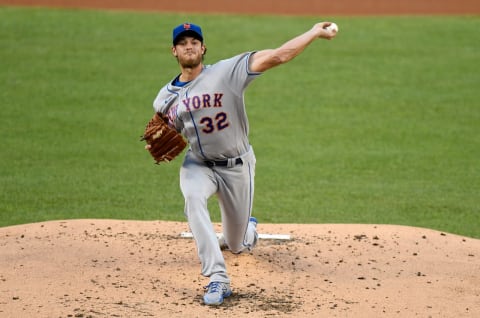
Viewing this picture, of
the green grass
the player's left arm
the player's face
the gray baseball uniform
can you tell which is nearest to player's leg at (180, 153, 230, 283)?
the gray baseball uniform

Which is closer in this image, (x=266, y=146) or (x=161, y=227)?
(x=161, y=227)

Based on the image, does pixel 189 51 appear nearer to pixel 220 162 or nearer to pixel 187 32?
pixel 187 32

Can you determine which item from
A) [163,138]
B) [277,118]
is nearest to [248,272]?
[163,138]

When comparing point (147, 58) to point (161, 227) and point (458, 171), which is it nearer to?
point (458, 171)

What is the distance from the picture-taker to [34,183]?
9711 mm

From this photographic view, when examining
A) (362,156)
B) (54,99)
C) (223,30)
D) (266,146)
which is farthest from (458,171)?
(223,30)

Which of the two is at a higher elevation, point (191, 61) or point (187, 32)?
point (187, 32)

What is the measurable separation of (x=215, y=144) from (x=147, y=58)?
28.3ft

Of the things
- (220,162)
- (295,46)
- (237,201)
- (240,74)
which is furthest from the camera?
(237,201)

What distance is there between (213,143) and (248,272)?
0.99 m

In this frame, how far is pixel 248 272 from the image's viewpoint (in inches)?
258

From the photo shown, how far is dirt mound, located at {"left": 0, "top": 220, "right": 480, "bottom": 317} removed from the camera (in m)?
5.69

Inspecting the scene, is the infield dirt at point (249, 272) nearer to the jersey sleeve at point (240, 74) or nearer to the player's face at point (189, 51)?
the jersey sleeve at point (240, 74)

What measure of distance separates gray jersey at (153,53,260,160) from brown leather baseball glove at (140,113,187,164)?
0.08 metres
